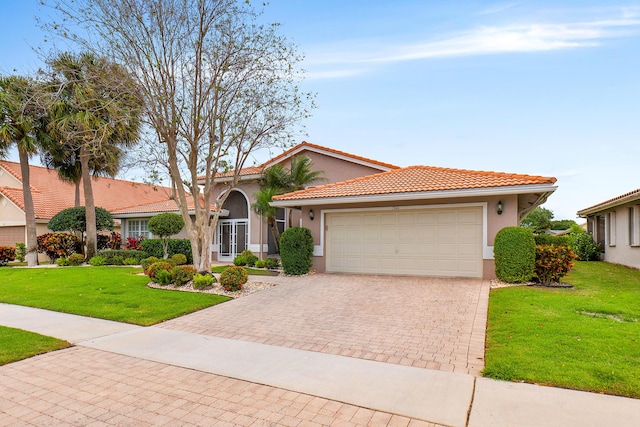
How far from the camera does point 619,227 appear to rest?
1762cm

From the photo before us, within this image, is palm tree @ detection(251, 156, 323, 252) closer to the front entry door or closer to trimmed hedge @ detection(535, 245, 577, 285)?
the front entry door

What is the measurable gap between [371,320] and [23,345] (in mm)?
6125

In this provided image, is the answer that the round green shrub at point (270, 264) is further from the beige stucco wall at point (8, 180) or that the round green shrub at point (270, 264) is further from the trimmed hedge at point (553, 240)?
the beige stucco wall at point (8, 180)

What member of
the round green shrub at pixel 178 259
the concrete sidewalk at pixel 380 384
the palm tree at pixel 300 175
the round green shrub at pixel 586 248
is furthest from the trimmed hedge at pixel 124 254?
the round green shrub at pixel 586 248

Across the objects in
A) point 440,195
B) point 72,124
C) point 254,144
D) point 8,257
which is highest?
point 72,124

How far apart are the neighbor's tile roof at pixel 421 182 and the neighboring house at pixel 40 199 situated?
12172 mm

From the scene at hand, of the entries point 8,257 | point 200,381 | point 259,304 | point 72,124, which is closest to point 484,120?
point 259,304

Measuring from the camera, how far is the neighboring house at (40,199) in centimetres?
2448

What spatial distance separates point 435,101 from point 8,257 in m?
24.0

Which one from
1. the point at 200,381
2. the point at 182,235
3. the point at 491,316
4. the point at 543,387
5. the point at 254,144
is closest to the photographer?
the point at 543,387

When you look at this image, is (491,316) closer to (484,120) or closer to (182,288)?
(182,288)

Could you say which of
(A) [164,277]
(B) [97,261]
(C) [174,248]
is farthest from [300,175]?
(B) [97,261]

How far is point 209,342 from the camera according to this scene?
6719 millimetres

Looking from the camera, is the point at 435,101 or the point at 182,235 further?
the point at 182,235
